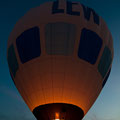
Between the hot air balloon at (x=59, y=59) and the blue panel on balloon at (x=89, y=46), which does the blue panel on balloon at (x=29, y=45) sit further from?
the blue panel on balloon at (x=89, y=46)

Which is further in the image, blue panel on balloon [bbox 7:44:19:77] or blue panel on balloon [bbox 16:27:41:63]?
blue panel on balloon [bbox 7:44:19:77]

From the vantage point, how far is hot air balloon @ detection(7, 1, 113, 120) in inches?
302

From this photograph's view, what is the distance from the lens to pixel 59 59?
7.63 meters

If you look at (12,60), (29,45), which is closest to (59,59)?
(29,45)

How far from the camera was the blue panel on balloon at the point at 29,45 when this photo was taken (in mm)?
7812

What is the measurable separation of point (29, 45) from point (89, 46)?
2.26m

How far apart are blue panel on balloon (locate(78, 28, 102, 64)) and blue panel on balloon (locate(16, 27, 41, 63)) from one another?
1.59 metres

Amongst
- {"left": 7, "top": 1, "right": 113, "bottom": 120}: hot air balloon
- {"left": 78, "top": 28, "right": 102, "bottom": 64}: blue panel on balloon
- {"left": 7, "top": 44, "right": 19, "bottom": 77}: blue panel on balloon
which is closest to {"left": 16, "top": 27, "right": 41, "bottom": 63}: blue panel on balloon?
{"left": 7, "top": 1, "right": 113, "bottom": 120}: hot air balloon

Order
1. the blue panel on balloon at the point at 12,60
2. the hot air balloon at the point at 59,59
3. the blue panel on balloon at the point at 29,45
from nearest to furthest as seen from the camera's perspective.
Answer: the hot air balloon at the point at 59,59 → the blue panel on balloon at the point at 29,45 → the blue panel on balloon at the point at 12,60

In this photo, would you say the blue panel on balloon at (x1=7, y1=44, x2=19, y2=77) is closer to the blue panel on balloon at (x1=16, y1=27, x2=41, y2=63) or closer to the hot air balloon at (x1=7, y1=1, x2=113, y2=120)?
the hot air balloon at (x1=7, y1=1, x2=113, y2=120)

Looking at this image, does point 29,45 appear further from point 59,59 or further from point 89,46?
point 89,46

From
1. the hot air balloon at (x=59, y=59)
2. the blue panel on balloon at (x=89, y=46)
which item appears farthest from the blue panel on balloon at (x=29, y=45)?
the blue panel on balloon at (x=89, y=46)

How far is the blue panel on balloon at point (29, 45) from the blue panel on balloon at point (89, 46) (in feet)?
5.21

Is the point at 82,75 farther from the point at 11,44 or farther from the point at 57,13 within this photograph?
the point at 11,44
